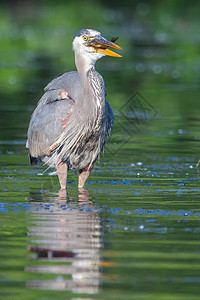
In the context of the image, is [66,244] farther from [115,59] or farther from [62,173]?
[115,59]

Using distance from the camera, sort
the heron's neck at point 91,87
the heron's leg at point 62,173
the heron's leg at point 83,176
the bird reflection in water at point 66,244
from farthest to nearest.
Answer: the heron's leg at point 83,176 < the heron's leg at point 62,173 < the heron's neck at point 91,87 < the bird reflection in water at point 66,244

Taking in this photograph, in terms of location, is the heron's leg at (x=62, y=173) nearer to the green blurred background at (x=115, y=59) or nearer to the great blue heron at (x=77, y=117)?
the great blue heron at (x=77, y=117)

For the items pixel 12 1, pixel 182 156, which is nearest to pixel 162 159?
pixel 182 156

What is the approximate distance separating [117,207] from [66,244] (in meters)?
1.58

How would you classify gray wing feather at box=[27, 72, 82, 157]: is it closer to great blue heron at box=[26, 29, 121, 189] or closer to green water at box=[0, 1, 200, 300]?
great blue heron at box=[26, 29, 121, 189]

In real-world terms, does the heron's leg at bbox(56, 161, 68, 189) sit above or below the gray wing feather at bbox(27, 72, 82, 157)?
below

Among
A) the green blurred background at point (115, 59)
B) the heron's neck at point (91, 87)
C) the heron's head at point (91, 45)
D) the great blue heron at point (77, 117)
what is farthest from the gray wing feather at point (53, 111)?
the green blurred background at point (115, 59)

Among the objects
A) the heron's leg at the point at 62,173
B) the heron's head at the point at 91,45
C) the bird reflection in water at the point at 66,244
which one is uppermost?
the heron's head at the point at 91,45

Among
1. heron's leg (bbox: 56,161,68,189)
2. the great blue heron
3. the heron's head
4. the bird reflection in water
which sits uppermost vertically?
the heron's head

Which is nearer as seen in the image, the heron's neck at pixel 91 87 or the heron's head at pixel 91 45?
the heron's head at pixel 91 45

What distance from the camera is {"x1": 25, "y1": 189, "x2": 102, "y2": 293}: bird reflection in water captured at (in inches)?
231

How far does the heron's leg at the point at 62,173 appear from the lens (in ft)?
31.9

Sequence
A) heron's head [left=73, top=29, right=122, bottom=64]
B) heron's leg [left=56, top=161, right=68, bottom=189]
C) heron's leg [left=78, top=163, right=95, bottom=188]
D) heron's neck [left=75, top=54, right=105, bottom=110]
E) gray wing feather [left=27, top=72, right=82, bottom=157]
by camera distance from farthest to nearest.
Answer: heron's leg [left=78, top=163, right=95, bottom=188], heron's leg [left=56, top=161, right=68, bottom=189], gray wing feather [left=27, top=72, right=82, bottom=157], heron's neck [left=75, top=54, right=105, bottom=110], heron's head [left=73, top=29, right=122, bottom=64]

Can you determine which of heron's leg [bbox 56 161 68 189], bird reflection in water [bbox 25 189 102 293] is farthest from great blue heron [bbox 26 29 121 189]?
bird reflection in water [bbox 25 189 102 293]
